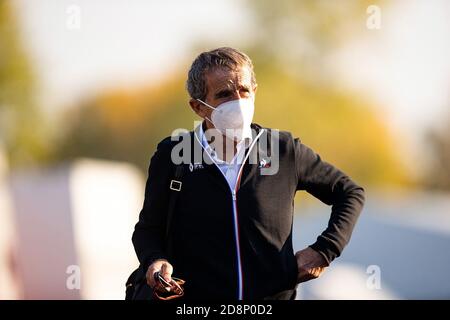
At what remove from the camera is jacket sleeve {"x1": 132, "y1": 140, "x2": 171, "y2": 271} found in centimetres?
411

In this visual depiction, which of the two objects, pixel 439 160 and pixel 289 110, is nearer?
pixel 289 110

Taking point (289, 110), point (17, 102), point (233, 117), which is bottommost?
point (289, 110)

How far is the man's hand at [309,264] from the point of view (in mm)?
4051

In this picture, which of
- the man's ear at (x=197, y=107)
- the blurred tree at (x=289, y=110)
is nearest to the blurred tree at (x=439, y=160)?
→ the blurred tree at (x=289, y=110)

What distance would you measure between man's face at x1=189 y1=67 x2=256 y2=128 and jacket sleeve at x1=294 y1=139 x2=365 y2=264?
1.22 ft

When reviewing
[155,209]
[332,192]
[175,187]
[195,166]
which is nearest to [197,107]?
[195,166]

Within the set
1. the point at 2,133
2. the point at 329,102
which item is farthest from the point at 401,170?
the point at 2,133

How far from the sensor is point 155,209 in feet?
13.5

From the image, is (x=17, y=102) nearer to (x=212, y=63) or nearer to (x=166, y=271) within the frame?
(x=212, y=63)

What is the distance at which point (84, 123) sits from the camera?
37.8 m

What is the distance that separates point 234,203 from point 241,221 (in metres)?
0.10

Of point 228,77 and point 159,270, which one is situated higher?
point 228,77

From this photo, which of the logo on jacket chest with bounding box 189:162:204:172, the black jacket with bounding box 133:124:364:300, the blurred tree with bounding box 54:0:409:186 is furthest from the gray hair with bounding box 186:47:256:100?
the blurred tree with bounding box 54:0:409:186

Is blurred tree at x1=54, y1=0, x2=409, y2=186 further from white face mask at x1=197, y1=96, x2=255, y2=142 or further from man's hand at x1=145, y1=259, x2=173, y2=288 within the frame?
man's hand at x1=145, y1=259, x2=173, y2=288
